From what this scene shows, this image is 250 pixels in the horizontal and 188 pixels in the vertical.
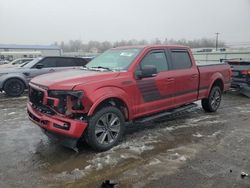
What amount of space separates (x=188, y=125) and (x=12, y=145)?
387 centimetres

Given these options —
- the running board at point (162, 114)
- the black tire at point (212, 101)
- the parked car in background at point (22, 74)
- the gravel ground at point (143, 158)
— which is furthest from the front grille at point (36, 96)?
the parked car in background at point (22, 74)

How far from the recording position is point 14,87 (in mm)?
11312

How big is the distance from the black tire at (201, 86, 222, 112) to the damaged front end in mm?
4461

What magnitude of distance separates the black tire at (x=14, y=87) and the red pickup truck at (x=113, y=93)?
5820 millimetres

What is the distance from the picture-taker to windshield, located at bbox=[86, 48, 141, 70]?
18.9ft

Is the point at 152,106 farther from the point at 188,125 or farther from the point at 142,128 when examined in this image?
the point at 188,125

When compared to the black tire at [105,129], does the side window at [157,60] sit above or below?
above

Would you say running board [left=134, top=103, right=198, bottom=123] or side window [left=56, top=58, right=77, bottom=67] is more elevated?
side window [left=56, top=58, right=77, bottom=67]

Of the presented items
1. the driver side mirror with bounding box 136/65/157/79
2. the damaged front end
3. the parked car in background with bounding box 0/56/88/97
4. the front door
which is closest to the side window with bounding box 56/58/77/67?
the parked car in background with bounding box 0/56/88/97

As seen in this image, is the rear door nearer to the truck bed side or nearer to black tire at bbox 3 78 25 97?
the truck bed side

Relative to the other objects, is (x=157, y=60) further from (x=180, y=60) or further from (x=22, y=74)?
(x=22, y=74)

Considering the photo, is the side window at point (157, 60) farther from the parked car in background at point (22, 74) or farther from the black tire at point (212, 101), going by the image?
the parked car in background at point (22, 74)

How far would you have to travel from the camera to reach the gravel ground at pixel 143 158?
3.98m

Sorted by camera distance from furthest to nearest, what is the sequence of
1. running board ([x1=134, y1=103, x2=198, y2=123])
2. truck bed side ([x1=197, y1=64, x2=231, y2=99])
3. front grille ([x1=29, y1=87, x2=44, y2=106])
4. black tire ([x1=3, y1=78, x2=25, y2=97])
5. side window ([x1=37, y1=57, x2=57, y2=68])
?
side window ([x1=37, y1=57, x2=57, y2=68]), black tire ([x1=3, y1=78, x2=25, y2=97]), truck bed side ([x1=197, y1=64, x2=231, y2=99]), running board ([x1=134, y1=103, x2=198, y2=123]), front grille ([x1=29, y1=87, x2=44, y2=106])
